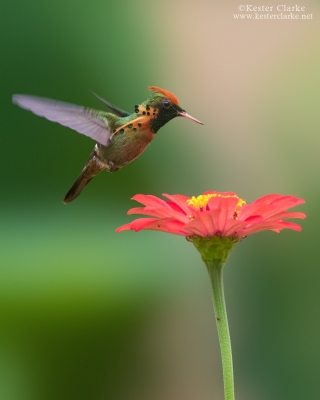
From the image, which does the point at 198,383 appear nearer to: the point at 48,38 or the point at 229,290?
the point at 229,290

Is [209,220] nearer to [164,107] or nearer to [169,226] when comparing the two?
[169,226]

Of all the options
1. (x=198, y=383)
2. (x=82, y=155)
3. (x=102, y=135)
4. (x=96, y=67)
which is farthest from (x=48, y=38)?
(x=198, y=383)

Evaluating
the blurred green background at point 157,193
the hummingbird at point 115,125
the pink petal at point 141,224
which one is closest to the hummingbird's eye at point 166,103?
the hummingbird at point 115,125

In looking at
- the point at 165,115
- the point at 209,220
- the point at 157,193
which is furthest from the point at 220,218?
the point at 157,193

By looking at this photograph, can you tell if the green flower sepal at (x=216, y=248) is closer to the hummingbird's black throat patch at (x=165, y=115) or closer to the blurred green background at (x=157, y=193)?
the hummingbird's black throat patch at (x=165, y=115)

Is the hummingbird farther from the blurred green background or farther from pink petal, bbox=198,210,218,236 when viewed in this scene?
the blurred green background
